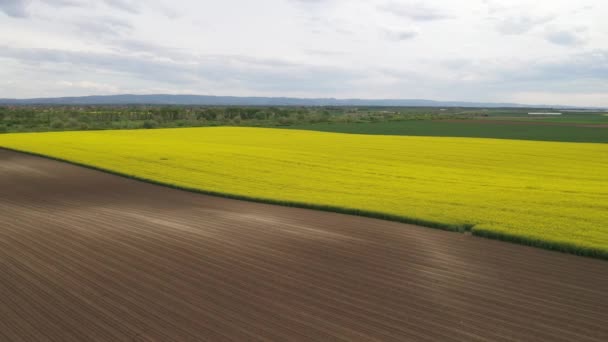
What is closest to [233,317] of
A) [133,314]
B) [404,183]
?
[133,314]

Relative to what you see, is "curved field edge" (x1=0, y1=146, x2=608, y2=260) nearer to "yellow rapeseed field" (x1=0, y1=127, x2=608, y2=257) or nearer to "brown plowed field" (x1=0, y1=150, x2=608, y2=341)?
"yellow rapeseed field" (x1=0, y1=127, x2=608, y2=257)

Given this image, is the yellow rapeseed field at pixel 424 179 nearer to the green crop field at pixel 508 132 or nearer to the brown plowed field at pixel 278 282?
the brown plowed field at pixel 278 282

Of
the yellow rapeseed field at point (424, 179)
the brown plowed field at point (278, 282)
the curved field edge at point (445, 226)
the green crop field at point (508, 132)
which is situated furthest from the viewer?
the green crop field at point (508, 132)

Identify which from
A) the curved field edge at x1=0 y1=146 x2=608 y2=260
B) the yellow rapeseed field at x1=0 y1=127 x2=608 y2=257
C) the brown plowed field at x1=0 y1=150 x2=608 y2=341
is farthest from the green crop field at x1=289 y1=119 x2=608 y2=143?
the brown plowed field at x1=0 y1=150 x2=608 y2=341

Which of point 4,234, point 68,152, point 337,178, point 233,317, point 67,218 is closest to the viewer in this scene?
point 233,317

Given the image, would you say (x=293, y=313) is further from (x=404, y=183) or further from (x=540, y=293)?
(x=404, y=183)

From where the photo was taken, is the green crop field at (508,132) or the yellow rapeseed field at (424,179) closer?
the yellow rapeseed field at (424,179)

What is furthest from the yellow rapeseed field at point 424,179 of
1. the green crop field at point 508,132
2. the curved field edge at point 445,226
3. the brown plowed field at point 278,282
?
the green crop field at point 508,132
